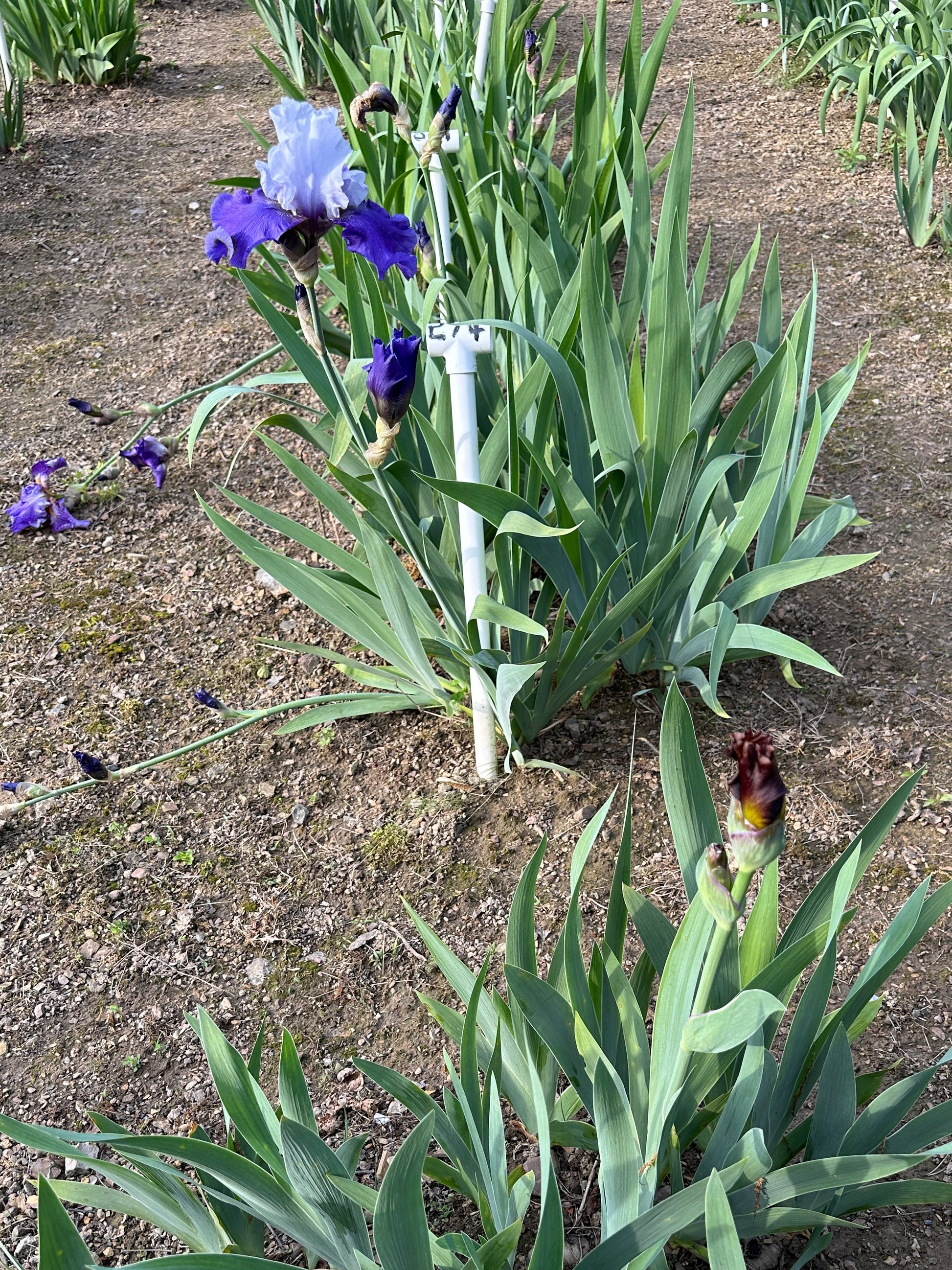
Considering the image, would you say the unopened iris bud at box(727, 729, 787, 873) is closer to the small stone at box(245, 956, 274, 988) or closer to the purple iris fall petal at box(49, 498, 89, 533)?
the small stone at box(245, 956, 274, 988)

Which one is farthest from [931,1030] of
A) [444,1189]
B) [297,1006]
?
[297,1006]

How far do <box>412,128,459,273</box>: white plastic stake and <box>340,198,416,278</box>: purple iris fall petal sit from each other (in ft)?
1.64

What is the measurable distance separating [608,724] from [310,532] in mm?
599

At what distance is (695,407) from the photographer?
5.43ft

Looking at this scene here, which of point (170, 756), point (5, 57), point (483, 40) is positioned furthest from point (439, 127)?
point (5, 57)

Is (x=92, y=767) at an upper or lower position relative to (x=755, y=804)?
lower

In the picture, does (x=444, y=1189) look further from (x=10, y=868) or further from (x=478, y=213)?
(x=478, y=213)

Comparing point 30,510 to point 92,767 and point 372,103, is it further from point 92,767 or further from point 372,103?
point 372,103

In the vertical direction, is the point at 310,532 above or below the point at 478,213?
below

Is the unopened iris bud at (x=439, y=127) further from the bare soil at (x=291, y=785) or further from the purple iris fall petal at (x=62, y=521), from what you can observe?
the purple iris fall petal at (x=62, y=521)

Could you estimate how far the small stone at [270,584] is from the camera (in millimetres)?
2053

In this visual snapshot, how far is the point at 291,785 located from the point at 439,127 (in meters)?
1.04

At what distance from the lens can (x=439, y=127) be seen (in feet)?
4.87

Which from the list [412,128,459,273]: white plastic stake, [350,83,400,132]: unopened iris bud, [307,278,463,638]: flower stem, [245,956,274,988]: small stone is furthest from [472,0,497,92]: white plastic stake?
[245,956,274,988]: small stone
